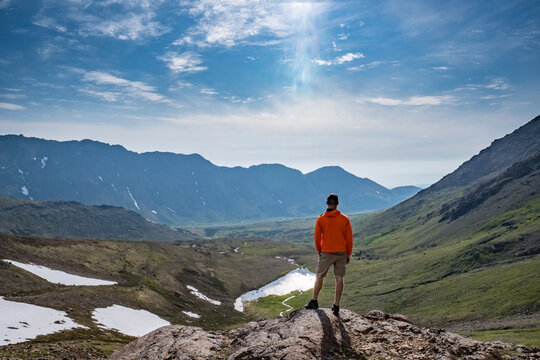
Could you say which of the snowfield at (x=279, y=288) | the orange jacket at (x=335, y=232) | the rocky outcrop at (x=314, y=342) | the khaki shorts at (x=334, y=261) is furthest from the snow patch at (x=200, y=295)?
the orange jacket at (x=335, y=232)

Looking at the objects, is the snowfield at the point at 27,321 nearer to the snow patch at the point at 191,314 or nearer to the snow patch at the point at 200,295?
the snow patch at the point at 191,314

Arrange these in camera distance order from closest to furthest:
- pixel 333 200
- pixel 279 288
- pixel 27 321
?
1. pixel 333 200
2. pixel 27 321
3. pixel 279 288

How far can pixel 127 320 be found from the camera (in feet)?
211

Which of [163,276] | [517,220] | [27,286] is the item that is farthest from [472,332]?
[517,220]

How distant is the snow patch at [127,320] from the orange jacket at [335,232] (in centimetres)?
4747

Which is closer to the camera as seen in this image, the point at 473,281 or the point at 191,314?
the point at 191,314

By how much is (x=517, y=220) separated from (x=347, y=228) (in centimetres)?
19135

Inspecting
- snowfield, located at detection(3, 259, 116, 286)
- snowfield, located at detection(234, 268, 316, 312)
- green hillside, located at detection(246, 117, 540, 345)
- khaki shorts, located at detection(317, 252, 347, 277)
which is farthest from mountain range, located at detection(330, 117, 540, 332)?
snowfield, located at detection(3, 259, 116, 286)

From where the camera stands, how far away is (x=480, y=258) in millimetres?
142125

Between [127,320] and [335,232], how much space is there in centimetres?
5812

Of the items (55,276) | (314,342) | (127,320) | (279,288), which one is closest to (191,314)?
(127,320)

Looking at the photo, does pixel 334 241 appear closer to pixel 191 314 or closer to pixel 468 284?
pixel 191 314

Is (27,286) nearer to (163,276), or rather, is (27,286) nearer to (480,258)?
(163,276)

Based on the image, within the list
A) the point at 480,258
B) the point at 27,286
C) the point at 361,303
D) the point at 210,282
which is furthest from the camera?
the point at 210,282
